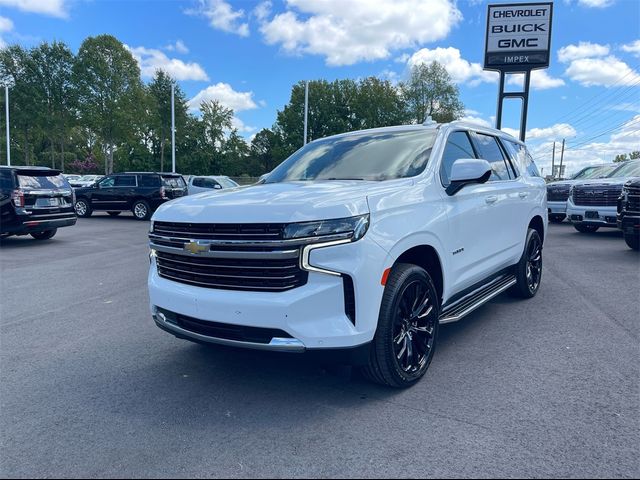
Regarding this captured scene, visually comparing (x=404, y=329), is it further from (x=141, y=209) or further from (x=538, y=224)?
(x=141, y=209)

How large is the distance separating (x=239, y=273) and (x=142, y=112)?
1802 inches

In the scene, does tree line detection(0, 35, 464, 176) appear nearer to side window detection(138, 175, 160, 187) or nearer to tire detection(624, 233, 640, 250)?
side window detection(138, 175, 160, 187)

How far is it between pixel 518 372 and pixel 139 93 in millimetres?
46779

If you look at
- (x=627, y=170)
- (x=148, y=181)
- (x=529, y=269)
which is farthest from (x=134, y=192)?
(x=627, y=170)

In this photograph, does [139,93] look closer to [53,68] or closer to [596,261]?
[53,68]

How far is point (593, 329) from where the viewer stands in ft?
15.4

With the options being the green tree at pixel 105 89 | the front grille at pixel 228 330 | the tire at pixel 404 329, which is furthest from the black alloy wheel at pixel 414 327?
the green tree at pixel 105 89

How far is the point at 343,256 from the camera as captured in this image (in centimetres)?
278

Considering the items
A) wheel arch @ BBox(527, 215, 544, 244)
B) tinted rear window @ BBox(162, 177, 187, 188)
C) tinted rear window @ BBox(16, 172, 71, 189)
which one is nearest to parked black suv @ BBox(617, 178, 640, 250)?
wheel arch @ BBox(527, 215, 544, 244)

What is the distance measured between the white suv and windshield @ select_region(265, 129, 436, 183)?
0.02 m

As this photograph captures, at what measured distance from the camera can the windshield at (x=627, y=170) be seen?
42.1 feet

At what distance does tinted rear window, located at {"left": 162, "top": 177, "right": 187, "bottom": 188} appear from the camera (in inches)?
715

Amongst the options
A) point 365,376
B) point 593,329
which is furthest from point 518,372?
point 593,329

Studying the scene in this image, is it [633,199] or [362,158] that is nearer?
[362,158]
